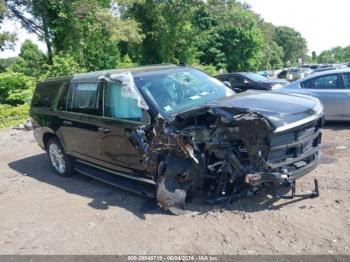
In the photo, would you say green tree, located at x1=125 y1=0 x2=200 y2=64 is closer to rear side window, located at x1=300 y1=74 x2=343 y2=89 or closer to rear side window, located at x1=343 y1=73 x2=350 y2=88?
rear side window, located at x1=300 y1=74 x2=343 y2=89

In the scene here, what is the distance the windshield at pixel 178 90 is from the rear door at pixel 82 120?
3.27 feet

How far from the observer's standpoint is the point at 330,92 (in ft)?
30.4

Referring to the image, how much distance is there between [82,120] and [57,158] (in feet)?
4.96

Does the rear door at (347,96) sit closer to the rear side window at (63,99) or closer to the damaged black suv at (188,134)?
the damaged black suv at (188,134)

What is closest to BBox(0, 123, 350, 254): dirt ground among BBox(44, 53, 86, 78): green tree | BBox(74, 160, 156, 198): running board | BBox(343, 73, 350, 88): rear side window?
BBox(74, 160, 156, 198): running board

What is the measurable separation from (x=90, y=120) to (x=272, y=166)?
3.07m

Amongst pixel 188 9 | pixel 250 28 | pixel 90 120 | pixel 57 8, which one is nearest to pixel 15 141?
pixel 90 120

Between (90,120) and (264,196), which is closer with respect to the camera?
(264,196)

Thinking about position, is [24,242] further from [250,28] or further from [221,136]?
[250,28]

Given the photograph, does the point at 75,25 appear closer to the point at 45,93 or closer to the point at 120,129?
the point at 45,93

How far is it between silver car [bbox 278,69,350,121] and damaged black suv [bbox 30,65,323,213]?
13.1 ft

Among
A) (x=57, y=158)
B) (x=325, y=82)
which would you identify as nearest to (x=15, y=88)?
(x=57, y=158)

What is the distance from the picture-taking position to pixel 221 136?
4.79 m

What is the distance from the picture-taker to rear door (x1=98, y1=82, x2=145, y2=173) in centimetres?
545
